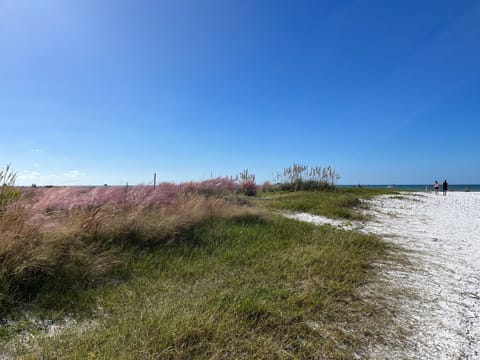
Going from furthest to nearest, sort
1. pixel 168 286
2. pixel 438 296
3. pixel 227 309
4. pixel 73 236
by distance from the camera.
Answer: pixel 73 236
pixel 438 296
pixel 168 286
pixel 227 309

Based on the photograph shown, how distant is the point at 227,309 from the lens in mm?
2029

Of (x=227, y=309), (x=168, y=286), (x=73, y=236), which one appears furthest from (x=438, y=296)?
(x=73, y=236)

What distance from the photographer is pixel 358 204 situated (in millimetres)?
9758

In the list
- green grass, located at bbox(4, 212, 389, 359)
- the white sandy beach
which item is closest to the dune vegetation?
green grass, located at bbox(4, 212, 389, 359)

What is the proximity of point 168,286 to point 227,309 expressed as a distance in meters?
0.74

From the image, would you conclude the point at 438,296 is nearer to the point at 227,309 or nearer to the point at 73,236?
the point at 227,309

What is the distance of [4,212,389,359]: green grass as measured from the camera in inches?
62.4

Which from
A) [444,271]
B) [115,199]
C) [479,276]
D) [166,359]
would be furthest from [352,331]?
[115,199]

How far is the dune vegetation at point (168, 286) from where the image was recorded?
5.38ft

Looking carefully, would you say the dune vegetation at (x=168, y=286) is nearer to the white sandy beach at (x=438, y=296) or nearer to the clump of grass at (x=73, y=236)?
the clump of grass at (x=73, y=236)

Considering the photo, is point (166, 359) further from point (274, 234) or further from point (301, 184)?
point (301, 184)

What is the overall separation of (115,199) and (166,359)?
151 inches

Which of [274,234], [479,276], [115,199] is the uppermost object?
[115,199]

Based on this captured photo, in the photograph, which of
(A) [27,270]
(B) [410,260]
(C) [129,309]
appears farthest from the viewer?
(B) [410,260]
